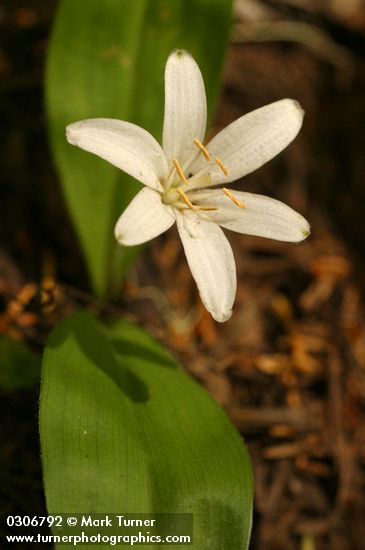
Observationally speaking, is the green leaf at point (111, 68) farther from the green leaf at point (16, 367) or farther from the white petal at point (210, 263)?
the white petal at point (210, 263)

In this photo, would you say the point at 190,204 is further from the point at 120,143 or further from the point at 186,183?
the point at 120,143

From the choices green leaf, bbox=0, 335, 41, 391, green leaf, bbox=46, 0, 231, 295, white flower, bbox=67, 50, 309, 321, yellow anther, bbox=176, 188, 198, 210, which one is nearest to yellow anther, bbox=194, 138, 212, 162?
white flower, bbox=67, 50, 309, 321

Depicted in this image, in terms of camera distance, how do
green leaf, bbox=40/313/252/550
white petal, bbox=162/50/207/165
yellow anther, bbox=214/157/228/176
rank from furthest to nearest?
yellow anther, bbox=214/157/228/176 < white petal, bbox=162/50/207/165 < green leaf, bbox=40/313/252/550

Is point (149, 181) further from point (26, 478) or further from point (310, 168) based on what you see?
point (310, 168)

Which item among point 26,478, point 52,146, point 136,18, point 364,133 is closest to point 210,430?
point 26,478

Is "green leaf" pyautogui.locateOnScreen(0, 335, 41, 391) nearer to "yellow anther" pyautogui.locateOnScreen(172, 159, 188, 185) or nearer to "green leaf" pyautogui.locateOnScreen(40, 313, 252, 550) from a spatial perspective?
"green leaf" pyautogui.locateOnScreen(40, 313, 252, 550)

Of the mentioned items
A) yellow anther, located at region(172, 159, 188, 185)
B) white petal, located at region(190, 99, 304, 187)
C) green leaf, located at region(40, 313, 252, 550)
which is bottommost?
green leaf, located at region(40, 313, 252, 550)

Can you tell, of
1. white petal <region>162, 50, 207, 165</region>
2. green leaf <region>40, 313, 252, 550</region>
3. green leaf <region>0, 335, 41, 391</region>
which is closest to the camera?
green leaf <region>40, 313, 252, 550</region>

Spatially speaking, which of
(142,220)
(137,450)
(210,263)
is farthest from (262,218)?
(137,450)

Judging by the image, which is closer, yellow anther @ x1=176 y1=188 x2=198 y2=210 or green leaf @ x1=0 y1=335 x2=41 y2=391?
yellow anther @ x1=176 y1=188 x2=198 y2=210
